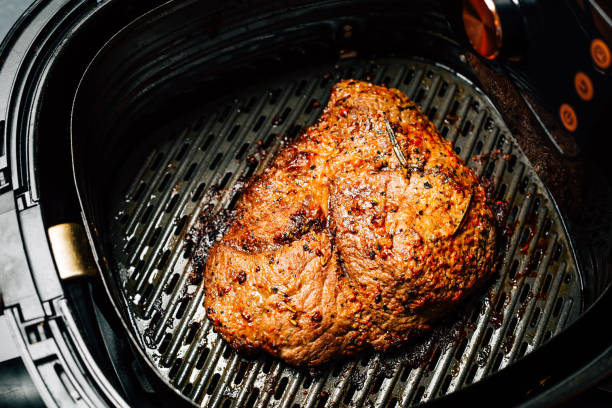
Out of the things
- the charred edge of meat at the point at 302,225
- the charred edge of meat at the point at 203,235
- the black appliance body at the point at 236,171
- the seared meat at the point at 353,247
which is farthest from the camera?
the charred edge of meat at the point at 203,235

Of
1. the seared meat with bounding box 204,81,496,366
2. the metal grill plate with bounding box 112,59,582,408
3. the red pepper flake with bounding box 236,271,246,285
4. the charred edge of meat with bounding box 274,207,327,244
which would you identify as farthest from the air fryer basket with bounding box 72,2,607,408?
the charred edge of meat with bounding box 274,207,327,244

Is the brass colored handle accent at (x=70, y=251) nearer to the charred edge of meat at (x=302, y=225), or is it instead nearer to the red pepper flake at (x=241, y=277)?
the red pepper flake at (x=241, y=277)

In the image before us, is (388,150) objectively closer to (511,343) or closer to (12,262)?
(511,343)

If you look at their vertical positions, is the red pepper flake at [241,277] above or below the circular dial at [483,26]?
below

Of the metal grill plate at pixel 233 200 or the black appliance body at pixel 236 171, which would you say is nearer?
the black appliance body at pixel 236 171

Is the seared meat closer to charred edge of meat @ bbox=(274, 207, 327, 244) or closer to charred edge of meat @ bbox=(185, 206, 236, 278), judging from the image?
charred edge of meat @ bbox=(274, 207, 327, 244)

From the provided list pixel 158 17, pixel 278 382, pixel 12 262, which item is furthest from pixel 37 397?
pixel 158 17

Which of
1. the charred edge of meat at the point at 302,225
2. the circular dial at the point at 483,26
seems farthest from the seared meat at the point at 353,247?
the circular dial at the point at 483,26

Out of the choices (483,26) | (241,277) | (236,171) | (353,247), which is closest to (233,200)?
(236,171)
